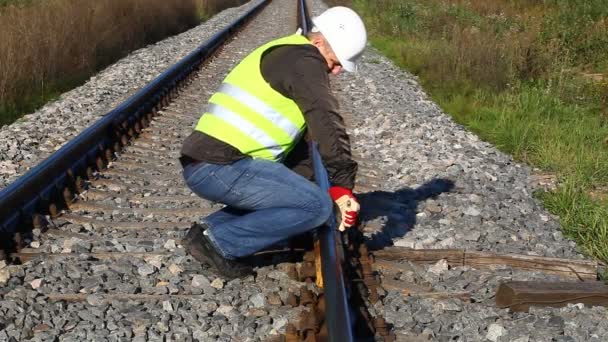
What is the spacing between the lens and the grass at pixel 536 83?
5.72 meters

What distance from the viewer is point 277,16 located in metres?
23.3

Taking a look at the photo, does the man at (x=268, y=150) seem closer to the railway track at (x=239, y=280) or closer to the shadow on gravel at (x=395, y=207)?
the railway track at (x=239, y=280)

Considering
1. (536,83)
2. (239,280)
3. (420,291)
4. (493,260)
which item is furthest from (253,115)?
(536,83)

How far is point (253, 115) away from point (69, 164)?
7.00 feet

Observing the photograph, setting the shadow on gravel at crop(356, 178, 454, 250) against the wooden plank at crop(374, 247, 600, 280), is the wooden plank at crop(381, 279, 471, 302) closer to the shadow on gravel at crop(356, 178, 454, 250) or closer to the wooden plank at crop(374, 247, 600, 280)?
the wooden plank at crop(374, 247, 600, 280)

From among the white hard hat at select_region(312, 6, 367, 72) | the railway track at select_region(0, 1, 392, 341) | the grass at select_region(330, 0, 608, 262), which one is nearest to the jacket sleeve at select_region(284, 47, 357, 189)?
the white hard hat at select_region(312, 6, 367, 72)

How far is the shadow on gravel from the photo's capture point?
462 centimetres

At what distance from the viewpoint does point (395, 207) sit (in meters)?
5.16

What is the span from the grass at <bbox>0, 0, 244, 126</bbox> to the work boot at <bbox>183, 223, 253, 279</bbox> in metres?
4.39

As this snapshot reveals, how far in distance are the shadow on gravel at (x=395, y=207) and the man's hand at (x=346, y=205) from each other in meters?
0.71

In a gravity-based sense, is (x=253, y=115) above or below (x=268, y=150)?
above

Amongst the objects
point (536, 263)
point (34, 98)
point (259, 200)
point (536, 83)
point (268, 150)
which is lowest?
point (536, 83)

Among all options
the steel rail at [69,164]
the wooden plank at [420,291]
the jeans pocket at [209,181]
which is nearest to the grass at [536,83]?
the wooden plank at [420,291]

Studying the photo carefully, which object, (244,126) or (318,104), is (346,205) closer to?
(318,104)
